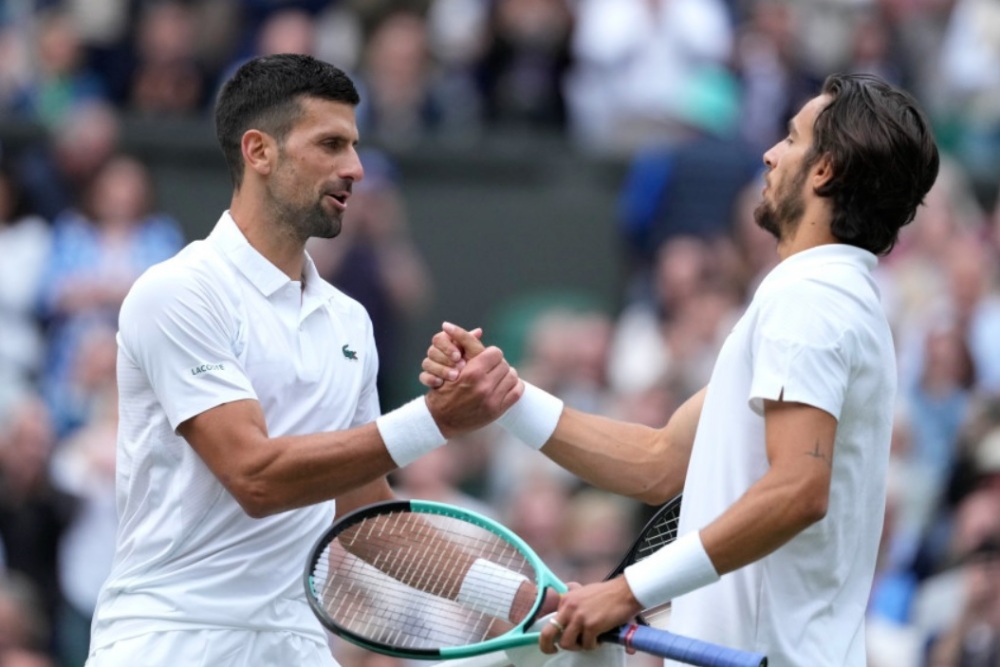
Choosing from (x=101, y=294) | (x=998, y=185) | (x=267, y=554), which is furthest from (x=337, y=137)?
(x=998, y=185)

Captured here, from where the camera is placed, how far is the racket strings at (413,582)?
207 inches

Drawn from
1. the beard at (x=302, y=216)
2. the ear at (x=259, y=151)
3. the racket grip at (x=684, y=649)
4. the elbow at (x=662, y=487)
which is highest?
the ear at (x=259, y=151)

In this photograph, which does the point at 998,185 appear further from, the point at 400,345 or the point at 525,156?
the point at 400,345

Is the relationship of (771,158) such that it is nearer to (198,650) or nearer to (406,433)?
(406,433)

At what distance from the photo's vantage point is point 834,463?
4.74 meters

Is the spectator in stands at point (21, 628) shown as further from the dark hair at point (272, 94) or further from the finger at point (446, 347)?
the finger at point (446, 347)

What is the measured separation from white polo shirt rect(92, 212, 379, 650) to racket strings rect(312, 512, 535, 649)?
0.12 metres

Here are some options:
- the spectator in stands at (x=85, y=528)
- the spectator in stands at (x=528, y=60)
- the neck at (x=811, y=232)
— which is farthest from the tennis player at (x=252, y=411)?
the spectator in stands at (x=528, y=60)

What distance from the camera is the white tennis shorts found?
501 centimetres

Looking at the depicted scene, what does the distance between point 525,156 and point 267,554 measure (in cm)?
722

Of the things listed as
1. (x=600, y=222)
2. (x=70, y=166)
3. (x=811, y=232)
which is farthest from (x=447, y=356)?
(x=600, y=222)

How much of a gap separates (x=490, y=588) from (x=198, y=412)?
2.97 feet

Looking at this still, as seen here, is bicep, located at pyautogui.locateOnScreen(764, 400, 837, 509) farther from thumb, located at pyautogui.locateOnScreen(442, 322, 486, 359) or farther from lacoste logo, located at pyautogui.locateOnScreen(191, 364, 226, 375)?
lacoste logo, located at pyautogui.locateOnScreen(191, 364, 226, 375)

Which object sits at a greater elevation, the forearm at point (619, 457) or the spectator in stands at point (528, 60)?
the spectator in stands at point (528, 60)
